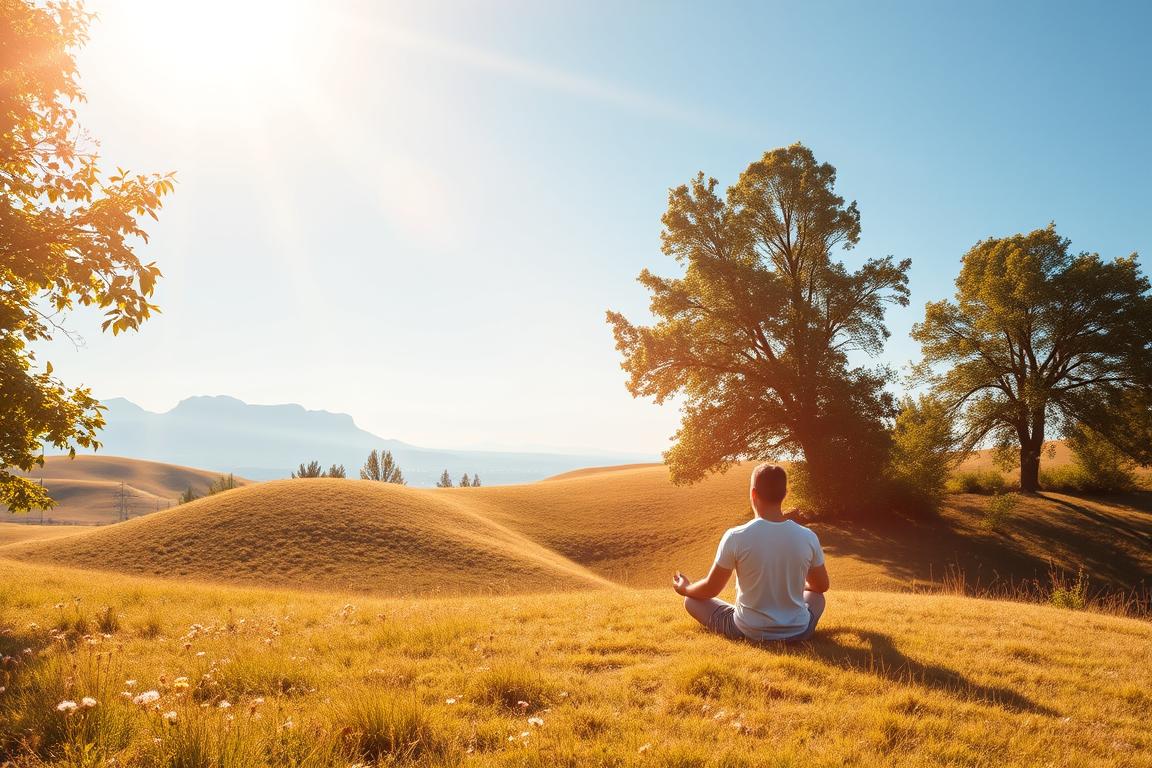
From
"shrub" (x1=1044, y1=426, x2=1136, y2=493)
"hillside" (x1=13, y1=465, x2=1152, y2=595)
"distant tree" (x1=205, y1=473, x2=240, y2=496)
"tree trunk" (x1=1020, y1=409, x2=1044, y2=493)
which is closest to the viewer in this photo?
"hillside" (x1=13, y1=465, x2=1152, y2=595)

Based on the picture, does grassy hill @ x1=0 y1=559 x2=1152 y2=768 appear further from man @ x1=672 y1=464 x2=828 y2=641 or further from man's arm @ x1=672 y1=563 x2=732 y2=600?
man's arm @ x1=672 y1=563 x2=732 y2=600

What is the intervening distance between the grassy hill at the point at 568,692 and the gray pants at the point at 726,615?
0.30 metres

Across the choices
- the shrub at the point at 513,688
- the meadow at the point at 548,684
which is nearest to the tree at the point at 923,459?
the meadow at the point at 548,684

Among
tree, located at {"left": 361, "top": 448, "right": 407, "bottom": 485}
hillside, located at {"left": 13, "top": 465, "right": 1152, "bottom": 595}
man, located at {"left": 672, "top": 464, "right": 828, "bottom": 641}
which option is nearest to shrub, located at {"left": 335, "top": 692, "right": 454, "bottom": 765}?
man, located at {"left": 672, "top": 464, "right": 828, "bottom": 641}

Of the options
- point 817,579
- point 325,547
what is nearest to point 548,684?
point 817,579

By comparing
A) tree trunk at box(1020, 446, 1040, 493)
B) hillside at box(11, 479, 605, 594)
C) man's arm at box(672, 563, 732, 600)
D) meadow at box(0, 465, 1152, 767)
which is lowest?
hillside at box(11, 479, 605, 594)

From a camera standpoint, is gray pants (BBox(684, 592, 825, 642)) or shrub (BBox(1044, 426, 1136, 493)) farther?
shrub (BBox(1044, 426, 1136, 493))

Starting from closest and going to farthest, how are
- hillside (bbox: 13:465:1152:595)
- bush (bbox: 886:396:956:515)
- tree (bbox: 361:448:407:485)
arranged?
hillside (bbox: 13:465:1152:595) → bush (bbox: 886:396:956:515) → tree (bbox: 361:448:407:485)

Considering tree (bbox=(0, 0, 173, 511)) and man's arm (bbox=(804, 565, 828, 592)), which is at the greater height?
tree (bbox=(0, 0, 173, 511))

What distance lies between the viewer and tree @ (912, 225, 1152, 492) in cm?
3003

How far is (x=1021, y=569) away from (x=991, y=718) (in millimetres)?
25182

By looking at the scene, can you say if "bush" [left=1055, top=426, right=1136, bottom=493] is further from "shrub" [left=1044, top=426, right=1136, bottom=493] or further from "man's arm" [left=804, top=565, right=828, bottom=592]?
"man's arm" [left=804, top=565, right=828, bottom=592]

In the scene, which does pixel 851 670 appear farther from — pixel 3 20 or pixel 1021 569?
pixel 1021 569

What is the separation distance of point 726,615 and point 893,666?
203cm
